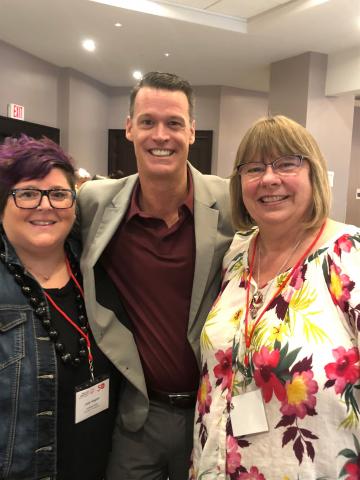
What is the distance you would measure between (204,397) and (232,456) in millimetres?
199

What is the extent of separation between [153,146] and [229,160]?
615cm

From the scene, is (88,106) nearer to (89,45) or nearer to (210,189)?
(89,45)

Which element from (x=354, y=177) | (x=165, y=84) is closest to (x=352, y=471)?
(x=165, y=84)

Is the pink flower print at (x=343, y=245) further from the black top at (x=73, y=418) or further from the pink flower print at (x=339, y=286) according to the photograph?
the black top at (x=73, y=418)

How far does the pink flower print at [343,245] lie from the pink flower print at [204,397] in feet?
1.83

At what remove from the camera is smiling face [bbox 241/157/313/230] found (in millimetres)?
1276

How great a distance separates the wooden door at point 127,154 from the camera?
7766 mm

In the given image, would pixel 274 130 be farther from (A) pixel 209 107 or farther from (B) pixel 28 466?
(A) pixel 209 107

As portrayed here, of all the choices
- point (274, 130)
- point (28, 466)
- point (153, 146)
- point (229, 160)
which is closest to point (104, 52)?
point (229, 160)

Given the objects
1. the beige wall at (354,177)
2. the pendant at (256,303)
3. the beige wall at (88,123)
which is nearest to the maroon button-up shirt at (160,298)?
the pendant at (256,303)

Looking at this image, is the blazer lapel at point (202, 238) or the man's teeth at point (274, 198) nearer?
the man's teeth at point (274, 198)

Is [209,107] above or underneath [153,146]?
above

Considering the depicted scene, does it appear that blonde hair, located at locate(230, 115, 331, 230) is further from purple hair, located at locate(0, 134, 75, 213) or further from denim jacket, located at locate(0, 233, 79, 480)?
denim jacket, located at locate(0, 233, 79, 480)

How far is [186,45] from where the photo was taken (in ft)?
17.4
